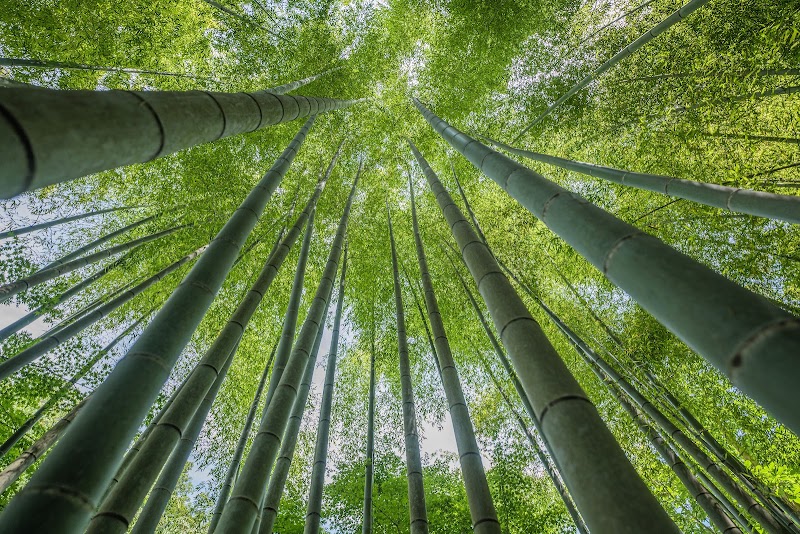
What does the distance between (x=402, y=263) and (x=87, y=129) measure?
21.3ft

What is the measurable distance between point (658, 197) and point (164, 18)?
7005 mm

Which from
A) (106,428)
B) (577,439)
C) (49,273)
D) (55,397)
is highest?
(49,273)

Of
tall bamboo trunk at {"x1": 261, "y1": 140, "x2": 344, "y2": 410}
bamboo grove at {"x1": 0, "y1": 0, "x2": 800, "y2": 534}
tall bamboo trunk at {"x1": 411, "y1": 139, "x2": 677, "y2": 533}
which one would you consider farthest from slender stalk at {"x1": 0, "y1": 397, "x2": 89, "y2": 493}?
tall bamboo trunk at {"x1": 411, "y1": 139, "x2": 677, "y2": 533}

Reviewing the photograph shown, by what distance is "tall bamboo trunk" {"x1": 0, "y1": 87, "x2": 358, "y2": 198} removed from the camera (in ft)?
2.41

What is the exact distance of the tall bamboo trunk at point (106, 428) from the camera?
812mm

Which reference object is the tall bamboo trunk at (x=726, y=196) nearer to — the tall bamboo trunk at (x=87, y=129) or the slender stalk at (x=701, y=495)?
the slender stalk at (x=701, y=495)

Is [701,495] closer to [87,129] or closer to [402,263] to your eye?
[87,129]

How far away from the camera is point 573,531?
6742mm

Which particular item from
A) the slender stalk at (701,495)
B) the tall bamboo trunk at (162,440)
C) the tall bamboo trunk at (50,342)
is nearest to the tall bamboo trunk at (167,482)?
the tall bamboo trunk at (162,440)

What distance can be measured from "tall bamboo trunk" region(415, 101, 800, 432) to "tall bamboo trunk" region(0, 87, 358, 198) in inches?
50.6

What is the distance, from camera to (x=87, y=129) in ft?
2.87

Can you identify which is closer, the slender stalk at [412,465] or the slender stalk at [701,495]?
the slender stalk at [412,465]

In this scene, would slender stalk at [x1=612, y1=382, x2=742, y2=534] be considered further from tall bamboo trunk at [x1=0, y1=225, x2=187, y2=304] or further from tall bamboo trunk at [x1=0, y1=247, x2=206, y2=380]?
tall bamboo trunk at [x1=0, y1=225, x2=187, y2=304]

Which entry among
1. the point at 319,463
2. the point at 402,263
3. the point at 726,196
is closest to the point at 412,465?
the point at 319,463
